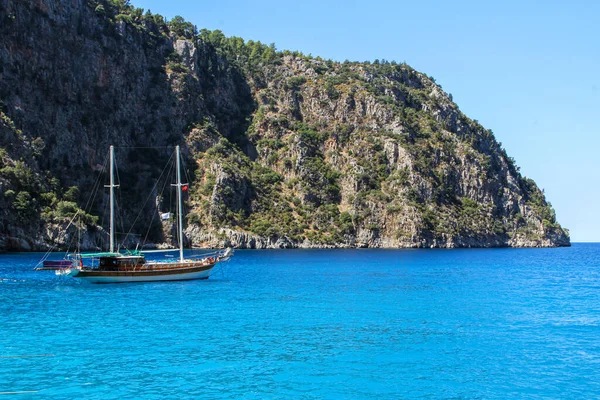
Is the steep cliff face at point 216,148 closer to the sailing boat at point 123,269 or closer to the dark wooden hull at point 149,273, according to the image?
the sailing boat at point 123,269

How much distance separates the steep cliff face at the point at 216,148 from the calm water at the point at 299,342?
78359 millimetres

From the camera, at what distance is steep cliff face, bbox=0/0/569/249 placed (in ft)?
437

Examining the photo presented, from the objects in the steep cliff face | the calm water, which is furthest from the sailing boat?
the steep cliff face

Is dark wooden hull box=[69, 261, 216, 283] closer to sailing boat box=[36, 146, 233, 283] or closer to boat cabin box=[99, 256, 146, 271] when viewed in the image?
sailing boat box=[36, 146, 233, 283]

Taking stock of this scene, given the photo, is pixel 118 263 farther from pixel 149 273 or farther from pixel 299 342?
pixel 299 342

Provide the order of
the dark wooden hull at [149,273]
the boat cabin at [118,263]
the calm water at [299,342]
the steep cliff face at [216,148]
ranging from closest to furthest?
the calm water at [299,342]
the dark wooden hull at [149,273]
the boat cabin at [118,263]
the steep cliff face at [216,148]

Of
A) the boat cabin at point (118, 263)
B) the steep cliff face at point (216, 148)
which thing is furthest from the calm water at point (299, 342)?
the steep cliff face at point (216, 148)

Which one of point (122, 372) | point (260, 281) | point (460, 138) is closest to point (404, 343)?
point (122, 372)

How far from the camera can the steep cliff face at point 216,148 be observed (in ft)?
437

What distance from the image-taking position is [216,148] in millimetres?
166625

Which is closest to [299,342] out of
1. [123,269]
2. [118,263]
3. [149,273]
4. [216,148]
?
[149,273]

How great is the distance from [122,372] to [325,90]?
174698 millimetres

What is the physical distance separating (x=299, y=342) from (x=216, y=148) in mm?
138597

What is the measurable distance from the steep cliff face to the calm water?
78.4 m
